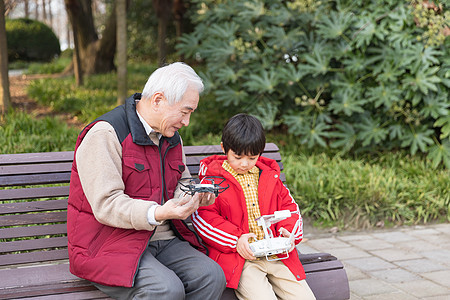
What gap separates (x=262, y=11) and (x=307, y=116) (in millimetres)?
1378

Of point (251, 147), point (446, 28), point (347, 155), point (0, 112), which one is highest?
point (446, 28)

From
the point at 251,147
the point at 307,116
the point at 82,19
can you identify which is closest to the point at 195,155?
the point at 251,147

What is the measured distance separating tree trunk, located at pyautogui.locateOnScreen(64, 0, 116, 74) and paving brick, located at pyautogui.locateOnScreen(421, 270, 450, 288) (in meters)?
9.20

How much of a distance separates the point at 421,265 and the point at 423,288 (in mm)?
502

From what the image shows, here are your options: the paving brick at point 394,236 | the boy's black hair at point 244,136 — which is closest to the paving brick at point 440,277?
the paving brick at point 394,236

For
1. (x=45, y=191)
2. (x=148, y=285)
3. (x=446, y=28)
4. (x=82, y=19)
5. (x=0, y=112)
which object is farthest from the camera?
(x=82, y=19)

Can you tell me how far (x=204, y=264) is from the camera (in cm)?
244

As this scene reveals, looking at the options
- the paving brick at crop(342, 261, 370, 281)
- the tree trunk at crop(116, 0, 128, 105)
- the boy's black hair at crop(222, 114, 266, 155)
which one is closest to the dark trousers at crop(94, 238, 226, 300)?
the boy's black hair at crop(222, 114, 266, 155)

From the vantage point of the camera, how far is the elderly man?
2230 millimetres

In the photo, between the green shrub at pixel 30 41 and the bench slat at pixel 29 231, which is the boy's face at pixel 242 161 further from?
the green shrub at pixel 30 41

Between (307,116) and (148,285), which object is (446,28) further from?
(148,285)

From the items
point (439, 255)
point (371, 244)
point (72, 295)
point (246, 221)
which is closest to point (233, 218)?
point (246, 221)

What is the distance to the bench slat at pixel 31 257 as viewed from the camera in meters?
2.72

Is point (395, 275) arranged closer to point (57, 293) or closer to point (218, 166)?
point (218, 166)
